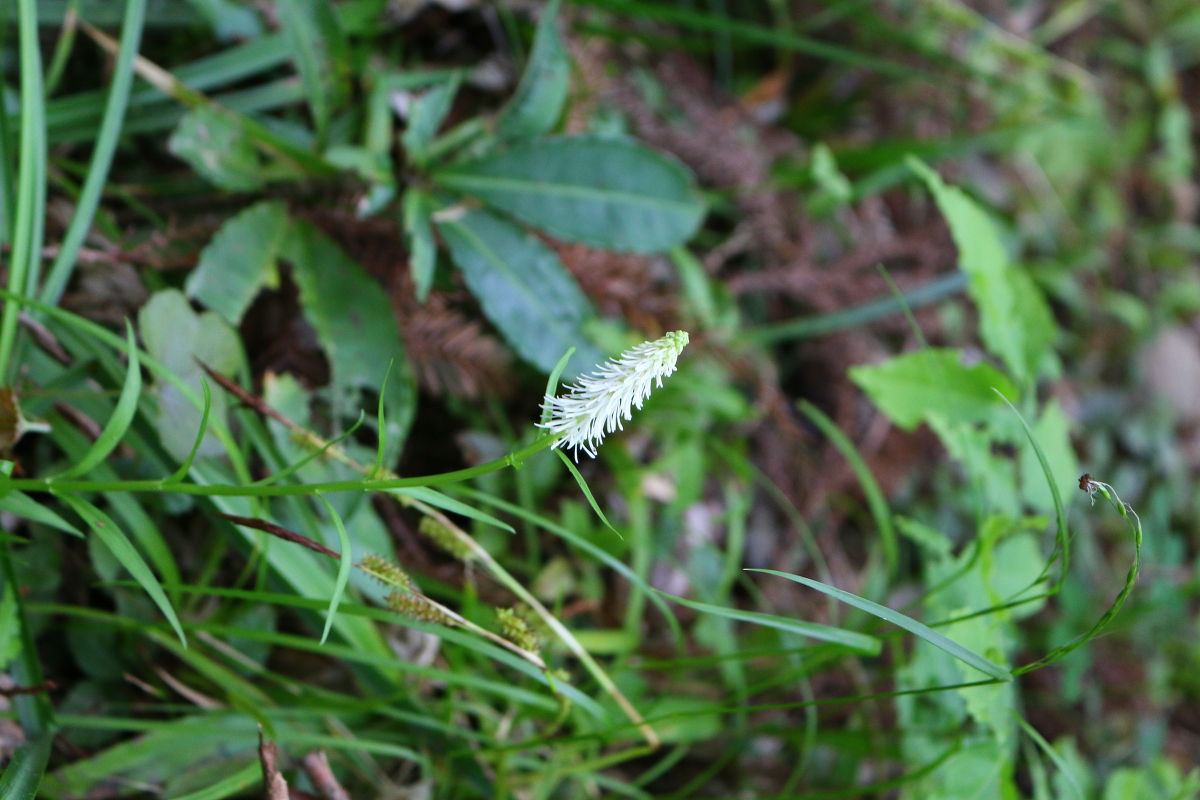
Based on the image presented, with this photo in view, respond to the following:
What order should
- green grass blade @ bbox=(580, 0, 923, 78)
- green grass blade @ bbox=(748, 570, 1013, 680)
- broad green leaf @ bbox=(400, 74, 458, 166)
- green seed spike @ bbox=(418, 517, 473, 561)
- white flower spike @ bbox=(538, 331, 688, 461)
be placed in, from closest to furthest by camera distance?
white flower spike @ bbox=(538, 331, 688, 461) < green grass blade @ bbox=(748, 570, 1013, 680) < green seed spike @ bbox=(418, 517, 473, 561) < broad green leaf @ bbox=(400, 74, 458, 166) < green grass blade @ bbox=(580, 0, 923, 78)

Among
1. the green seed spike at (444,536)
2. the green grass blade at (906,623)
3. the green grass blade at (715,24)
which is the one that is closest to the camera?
the green grass blade at (906,623)

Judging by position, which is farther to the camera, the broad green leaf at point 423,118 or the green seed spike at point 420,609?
the broad green leaf at point 423,118

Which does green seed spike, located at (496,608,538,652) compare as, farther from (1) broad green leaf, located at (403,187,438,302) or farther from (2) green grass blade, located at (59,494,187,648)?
(1) broad green leaf, located at (403,187,438,302)

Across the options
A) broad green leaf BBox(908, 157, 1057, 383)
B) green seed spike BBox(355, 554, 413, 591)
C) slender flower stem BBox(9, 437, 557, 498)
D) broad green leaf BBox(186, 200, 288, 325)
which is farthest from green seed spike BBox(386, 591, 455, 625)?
broad green leaf BBox(908, 157, 1057, 383)

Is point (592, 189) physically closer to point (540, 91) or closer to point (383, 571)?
point (540, 91)

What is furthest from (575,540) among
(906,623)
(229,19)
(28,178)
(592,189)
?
(229,19)

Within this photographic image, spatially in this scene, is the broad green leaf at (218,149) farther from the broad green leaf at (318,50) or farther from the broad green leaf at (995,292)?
the broad green leaf at (995,292)

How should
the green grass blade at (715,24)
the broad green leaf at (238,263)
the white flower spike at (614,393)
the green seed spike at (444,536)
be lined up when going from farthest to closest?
the green grass blade at (715,24)
the broad green leaf at (238,263)
the green seed spike at (444,536)
the white flower spike at (614,393)

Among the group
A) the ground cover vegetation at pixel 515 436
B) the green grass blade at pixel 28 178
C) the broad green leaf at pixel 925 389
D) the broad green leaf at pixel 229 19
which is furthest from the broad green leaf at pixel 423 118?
the broad green leaf at pixel 925 389
